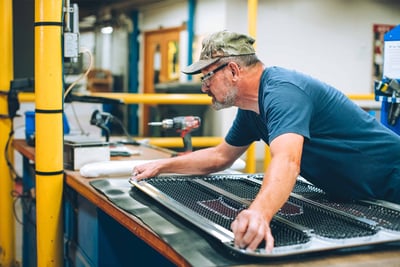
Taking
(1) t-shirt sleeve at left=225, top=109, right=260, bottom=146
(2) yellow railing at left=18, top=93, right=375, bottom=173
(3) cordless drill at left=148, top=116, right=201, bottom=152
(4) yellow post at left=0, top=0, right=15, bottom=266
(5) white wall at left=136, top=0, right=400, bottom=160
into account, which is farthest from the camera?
(5) white wall at left=136, top=0, right=400, bottom=160

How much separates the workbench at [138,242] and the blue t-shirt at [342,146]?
511 mm

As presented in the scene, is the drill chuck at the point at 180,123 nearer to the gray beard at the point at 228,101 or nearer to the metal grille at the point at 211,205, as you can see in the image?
the metal grille at the point at 211,205

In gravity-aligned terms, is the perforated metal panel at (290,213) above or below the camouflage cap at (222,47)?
below

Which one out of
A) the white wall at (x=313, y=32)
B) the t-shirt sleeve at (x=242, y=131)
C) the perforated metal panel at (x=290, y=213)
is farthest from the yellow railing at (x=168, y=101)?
the white wall at (x=313, y=32)

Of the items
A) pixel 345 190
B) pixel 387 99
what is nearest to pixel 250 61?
pixel 345 190

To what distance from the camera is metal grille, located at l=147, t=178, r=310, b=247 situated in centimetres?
143

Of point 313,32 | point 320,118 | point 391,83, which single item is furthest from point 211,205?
point 313,32

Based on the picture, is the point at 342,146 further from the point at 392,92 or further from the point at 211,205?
the point at 392,92

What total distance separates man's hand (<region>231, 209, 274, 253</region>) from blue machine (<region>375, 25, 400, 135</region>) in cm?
240

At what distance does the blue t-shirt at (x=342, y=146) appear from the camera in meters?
1.85

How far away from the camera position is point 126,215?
1768 millimetres

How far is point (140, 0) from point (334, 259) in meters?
9.55

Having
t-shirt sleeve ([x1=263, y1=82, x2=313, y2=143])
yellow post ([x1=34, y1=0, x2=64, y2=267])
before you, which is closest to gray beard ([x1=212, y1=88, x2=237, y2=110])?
t-shirt sleeve ([x1=263, y1=82, x2=313, y2=143])

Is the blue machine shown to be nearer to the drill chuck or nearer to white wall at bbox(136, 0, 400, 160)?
the drill chuck
